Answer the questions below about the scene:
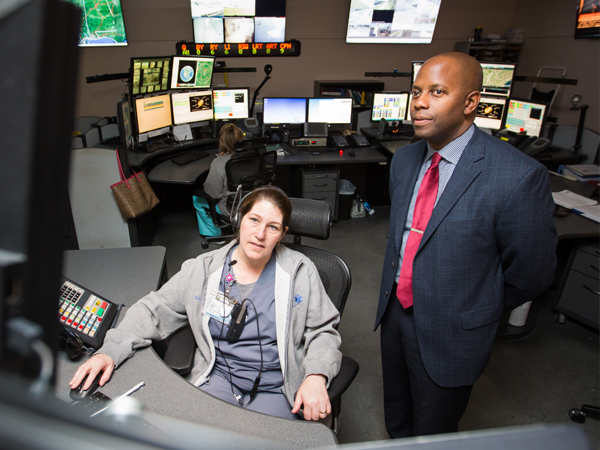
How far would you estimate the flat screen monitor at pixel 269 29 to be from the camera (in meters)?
5.27

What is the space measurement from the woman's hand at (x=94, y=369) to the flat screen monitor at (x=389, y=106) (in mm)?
4242

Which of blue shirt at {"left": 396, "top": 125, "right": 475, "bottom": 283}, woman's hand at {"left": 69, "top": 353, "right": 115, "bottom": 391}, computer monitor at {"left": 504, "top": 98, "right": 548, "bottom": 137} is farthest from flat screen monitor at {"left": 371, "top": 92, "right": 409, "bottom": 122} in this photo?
woman's hand at {"left": 69, "top": 353, "right": 115, "bottom": 391}

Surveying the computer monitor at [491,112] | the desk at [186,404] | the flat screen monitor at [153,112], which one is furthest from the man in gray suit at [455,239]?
the computer monitor at [491,112]

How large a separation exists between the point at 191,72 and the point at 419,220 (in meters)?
3.58

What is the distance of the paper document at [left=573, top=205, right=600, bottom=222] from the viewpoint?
265cm

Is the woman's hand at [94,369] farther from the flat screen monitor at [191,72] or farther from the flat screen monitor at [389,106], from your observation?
the flat screen monitor at [389,106]

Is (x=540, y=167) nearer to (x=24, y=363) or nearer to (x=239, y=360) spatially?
(x=239, y=360)

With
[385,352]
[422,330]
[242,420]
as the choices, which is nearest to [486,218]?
[422,330]

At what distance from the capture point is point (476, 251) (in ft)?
4.26

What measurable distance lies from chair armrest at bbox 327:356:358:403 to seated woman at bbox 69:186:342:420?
33 mm

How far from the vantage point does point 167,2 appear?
209 inches

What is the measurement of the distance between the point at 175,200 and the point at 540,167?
4.18m

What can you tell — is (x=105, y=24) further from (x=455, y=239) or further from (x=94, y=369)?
(x=455, y=239)

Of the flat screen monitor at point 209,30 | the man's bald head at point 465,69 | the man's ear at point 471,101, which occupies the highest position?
the flat screen monitor at point 209,30
